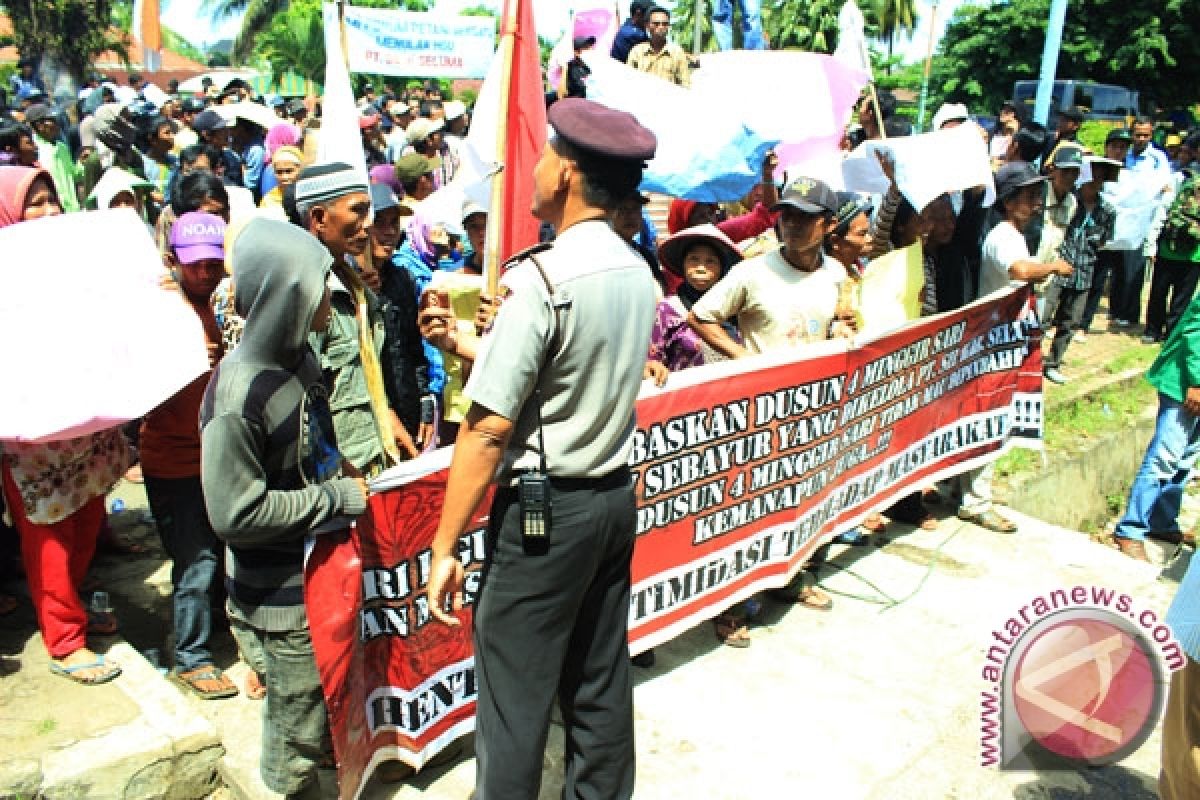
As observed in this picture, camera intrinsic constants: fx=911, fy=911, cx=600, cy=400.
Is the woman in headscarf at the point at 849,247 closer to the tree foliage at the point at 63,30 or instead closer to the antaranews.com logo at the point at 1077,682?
the antaranews.com logo at the point at 1077,682

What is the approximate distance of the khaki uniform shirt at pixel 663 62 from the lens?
26.7ft

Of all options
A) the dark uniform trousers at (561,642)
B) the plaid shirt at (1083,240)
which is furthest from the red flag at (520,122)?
the plaid shirt at (1083,240)

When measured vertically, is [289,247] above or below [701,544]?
above

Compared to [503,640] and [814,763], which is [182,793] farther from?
[814,763]

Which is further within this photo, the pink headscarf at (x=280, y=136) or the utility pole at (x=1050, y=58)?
the utility pole at (x=1050, y=58)

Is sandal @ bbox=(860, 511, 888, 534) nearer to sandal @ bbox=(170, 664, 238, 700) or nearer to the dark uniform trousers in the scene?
the dark uniform trousers

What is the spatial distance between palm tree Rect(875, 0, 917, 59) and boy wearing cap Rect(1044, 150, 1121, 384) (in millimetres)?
37443

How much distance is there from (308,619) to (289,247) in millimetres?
1044

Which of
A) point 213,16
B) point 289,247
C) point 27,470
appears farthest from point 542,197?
point 213,16

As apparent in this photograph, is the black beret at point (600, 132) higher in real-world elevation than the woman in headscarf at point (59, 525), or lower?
higher

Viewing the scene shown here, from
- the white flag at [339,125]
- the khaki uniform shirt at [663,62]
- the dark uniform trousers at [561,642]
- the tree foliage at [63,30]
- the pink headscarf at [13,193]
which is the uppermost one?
the tree foliage at [63,30]

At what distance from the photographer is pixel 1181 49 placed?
29.5 metres

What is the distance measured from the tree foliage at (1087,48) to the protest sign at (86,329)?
33464 millimetres

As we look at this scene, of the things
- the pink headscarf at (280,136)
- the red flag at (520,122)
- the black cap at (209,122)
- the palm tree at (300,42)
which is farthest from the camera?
the palm tree at (300,42)
